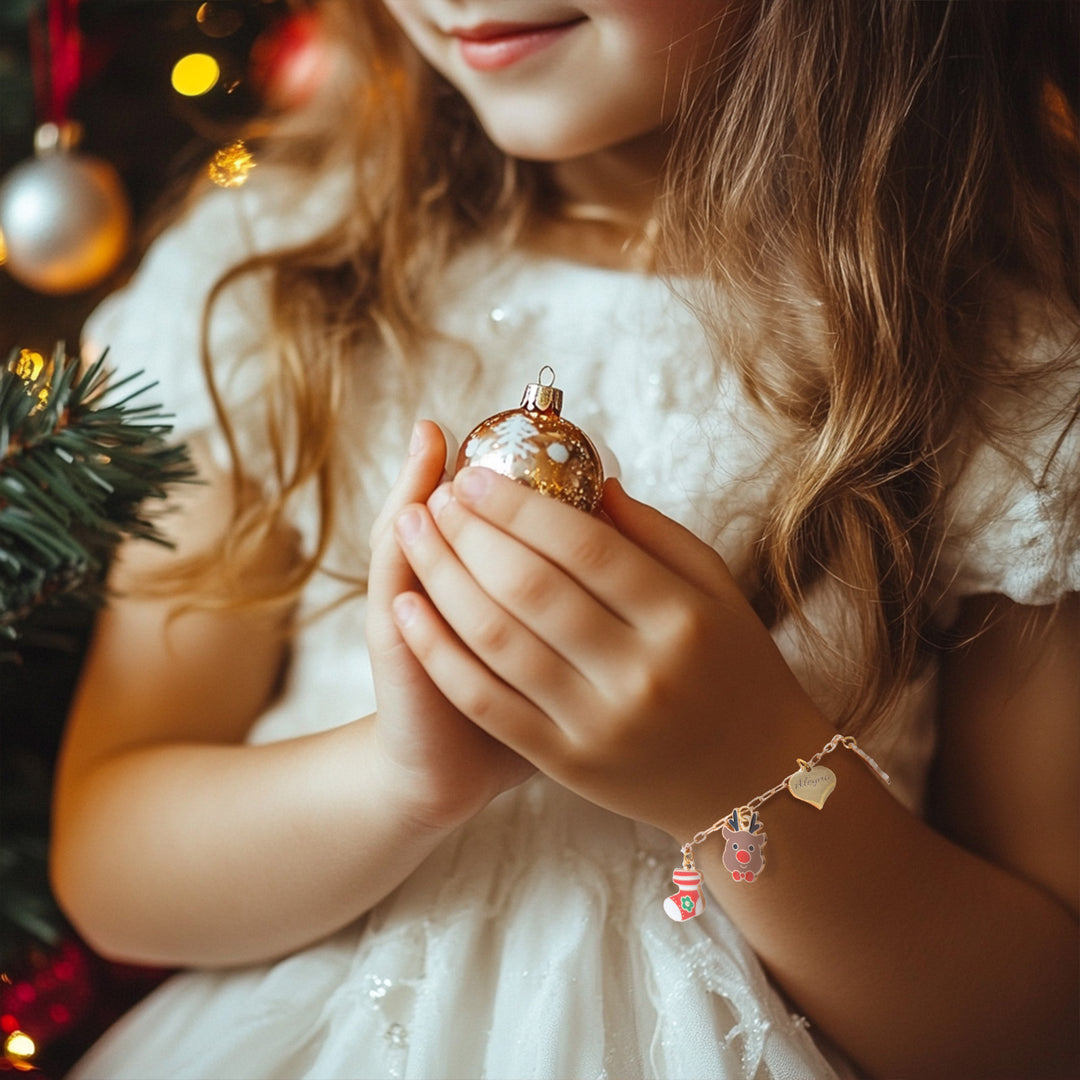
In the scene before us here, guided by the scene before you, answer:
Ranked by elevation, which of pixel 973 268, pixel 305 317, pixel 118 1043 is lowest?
pixel 118 1043

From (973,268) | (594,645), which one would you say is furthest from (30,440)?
(973,268)

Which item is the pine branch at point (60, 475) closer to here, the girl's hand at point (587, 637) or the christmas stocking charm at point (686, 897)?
the girl's hand at point (587, 637)

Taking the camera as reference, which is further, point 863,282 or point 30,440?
point 863,282

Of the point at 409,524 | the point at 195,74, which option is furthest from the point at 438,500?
the point at 195,74

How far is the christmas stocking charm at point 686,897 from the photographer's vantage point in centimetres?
58

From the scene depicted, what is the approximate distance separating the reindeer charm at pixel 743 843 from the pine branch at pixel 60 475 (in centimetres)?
38

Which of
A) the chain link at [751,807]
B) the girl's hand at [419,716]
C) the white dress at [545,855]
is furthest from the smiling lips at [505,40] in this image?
the chain link at [751,807]

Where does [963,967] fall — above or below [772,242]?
below

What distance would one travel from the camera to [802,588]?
0.69 metres

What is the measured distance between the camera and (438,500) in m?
0.50

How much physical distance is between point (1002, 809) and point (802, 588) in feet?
0.77

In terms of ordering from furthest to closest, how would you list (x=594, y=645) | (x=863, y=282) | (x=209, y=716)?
1. (x=209, y=716)
2. (x=863, y=282)
3. (x=594, y=645)

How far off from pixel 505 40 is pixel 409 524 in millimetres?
375

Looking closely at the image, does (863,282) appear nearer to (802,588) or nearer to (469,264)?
(802,588)
